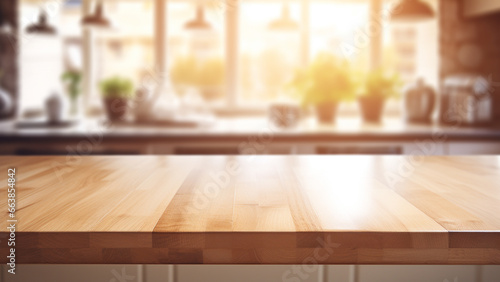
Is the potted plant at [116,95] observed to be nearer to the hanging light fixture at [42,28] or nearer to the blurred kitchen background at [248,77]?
the blurred kitchen background at [248,77]

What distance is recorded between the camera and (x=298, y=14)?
148 inches

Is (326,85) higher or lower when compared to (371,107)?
higher

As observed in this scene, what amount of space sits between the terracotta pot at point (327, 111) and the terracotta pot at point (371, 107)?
7.1 inches

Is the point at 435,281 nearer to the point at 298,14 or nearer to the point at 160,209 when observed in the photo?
the point at 160,209

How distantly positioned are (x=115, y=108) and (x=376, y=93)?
164 cm

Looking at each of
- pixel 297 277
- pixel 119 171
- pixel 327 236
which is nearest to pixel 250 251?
pixel 327 236

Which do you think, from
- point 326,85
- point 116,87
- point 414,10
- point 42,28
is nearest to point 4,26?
point 42,28

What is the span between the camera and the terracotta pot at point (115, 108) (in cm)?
315

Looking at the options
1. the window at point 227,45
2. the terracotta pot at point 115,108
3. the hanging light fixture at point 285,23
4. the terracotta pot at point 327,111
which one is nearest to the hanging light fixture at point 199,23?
the window at point 227,45

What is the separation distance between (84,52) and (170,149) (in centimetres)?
155

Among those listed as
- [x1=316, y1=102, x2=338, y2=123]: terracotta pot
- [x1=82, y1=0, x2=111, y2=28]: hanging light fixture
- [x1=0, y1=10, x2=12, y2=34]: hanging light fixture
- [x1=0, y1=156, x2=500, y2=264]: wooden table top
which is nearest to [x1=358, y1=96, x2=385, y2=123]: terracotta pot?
[x1=316, y1=102, x2=338, y2=123]: terracotta pot

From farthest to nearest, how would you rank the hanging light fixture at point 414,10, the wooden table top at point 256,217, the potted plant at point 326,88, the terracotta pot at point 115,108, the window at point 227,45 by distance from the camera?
1. the window at point 227,45
2. the terracotta pot at point 115,108
3. the potted plant at point 326,88
4. the hanging light fixture at point 414,10
5. the wooden table top at point 256,217

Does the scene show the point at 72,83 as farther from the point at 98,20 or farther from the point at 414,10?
the point at 414,10

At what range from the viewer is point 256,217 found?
777mm
